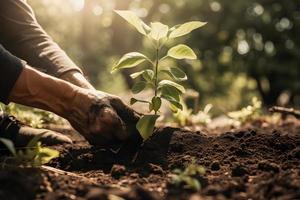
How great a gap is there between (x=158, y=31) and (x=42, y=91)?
0.75 m

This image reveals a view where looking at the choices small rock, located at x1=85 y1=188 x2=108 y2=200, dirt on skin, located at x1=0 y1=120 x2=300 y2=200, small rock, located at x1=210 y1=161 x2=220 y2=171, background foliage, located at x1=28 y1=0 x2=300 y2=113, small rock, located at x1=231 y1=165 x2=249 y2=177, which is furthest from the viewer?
background foliage, located at x1=28 y1=0 x2=300 y2=113

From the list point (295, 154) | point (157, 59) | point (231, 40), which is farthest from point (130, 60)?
point (231, 40)

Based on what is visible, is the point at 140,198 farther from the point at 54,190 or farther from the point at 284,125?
the point at 284,125

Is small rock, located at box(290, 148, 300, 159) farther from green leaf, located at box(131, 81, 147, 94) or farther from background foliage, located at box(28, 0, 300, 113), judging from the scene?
background foliage, located at box(28, 0, 300, 113)

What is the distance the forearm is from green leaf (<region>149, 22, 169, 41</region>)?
55 cm

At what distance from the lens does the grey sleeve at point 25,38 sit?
137 inches

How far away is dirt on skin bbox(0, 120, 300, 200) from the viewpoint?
1.91 m

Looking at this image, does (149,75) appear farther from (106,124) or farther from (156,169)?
(156,169)

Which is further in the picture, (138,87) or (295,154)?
(138,87)

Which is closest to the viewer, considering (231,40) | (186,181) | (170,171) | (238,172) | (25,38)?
(186,181)

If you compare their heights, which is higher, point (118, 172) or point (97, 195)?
point (118, 172)

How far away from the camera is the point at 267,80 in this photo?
23875 millimetres

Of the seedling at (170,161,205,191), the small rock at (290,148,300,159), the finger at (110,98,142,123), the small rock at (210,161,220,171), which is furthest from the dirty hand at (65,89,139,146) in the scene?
the small rock at (290,148,300,159)

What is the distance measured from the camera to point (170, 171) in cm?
244
